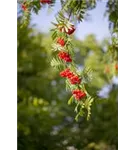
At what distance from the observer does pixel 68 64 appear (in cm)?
110

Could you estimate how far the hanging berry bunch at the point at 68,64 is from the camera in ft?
3.54

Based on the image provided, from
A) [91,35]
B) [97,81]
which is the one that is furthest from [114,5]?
[97,81]

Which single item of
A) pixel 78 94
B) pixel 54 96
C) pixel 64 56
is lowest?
pixel 78 94

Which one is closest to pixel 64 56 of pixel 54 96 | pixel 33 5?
pixel 33 5

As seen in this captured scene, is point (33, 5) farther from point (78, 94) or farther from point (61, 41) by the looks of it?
point (78, 94)

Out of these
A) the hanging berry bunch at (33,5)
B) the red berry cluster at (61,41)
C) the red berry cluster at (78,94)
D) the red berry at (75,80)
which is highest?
the hanging berry bunch at (33,5)

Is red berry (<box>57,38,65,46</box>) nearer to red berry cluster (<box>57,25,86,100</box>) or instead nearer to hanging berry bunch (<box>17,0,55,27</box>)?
red berry cluster (<box>57,25,86,100</box>)

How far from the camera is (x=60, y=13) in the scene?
111cm

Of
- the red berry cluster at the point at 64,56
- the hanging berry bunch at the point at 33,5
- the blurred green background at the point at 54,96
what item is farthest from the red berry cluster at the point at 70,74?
the blurred green background at the point at 54,96

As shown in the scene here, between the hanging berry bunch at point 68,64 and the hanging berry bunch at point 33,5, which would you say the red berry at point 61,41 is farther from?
the hanging berry bunch at point 33,5
